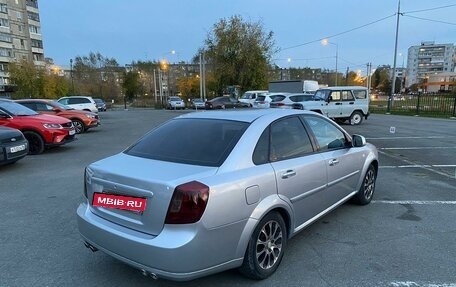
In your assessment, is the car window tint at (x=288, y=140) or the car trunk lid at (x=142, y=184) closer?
the car trunk lid at (x=142, y=184)

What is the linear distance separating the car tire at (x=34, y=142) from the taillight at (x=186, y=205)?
29.3 feet

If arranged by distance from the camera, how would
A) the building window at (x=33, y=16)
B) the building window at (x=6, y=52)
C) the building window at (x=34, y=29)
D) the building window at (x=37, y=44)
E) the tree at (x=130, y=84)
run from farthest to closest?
the building window at (x=37, y=44), the building window at (x=34, y=29), the tree at (x=130, y=84), the building window at (x=33, y=16), the building window at (x=6, y=52)

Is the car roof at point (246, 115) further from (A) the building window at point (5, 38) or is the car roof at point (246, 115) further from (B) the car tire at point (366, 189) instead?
(A) the building window at point (5, 38)

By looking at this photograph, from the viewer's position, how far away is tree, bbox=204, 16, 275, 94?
125ft

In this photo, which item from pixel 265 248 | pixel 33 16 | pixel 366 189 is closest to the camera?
pixel 265 248

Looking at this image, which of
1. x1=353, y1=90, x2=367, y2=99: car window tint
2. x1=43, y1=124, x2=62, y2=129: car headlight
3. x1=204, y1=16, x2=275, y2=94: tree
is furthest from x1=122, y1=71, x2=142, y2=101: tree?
x1=43, y1=124, x2=62, y2=129: car headlight

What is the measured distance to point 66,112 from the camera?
1505cm

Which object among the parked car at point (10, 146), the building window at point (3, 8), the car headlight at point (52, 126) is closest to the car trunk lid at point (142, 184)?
the parked car at point (10, 146)

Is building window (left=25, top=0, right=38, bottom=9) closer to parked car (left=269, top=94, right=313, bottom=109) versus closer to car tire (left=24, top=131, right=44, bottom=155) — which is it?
parked car (left=269, top=94, right=313, bottom=109)

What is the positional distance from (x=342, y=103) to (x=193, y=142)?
653 inches

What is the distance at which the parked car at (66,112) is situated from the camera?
45.5 feet

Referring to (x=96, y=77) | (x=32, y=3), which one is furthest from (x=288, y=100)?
(x=32, y=3)

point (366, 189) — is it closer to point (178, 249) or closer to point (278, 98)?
point (178, 249)

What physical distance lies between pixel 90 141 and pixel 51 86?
3970 cm
